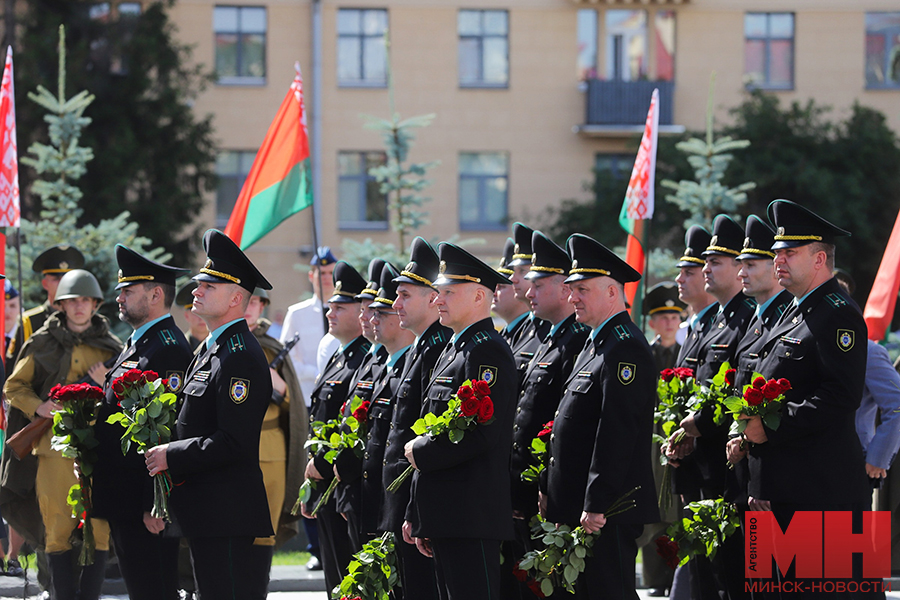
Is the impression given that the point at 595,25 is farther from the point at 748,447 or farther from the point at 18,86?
the point at 748,447

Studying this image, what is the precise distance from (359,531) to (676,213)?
17982 millimetres

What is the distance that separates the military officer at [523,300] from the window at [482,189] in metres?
18.5

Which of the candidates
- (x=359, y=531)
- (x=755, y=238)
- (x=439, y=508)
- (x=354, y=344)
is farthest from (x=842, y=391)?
(x=354, y=344)

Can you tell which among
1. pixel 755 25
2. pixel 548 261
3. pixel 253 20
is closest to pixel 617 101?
pixel 755 25

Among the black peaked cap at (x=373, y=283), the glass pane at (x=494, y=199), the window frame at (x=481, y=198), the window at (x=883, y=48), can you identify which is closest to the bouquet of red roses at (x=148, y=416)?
the black peaked cap at (x=373, y=283)

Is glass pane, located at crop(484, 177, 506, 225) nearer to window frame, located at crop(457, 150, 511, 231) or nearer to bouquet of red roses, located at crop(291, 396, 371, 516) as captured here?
window frame, located at crop(457, 150, 511, 231)

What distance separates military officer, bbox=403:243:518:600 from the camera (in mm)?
5250

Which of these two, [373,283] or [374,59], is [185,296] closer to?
[373,283]

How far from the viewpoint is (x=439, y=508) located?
5.32m

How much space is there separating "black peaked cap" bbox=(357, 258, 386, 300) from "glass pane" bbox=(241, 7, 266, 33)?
1910 centimetres

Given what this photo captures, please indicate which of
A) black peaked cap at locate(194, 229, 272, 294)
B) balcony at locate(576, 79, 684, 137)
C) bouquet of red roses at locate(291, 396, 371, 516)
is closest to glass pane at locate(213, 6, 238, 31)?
balcony at locate(576, 79, 684, 137)

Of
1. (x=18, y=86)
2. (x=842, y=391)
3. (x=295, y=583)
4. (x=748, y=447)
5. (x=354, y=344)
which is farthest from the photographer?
(x=18, y=86)

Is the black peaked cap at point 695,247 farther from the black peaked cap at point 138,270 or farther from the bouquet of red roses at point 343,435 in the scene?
the black peaked cap at point 138,270

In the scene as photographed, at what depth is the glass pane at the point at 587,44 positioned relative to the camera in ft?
84.8
